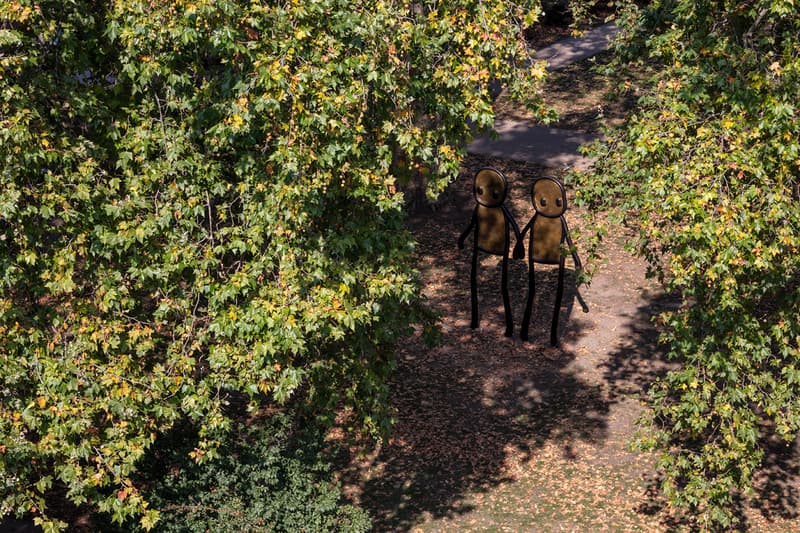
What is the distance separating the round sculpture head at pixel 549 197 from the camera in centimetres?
1320

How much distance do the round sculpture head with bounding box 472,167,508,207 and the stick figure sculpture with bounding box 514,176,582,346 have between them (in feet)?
1.49

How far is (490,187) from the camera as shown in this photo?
1385cm

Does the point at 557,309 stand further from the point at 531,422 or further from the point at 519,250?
the point at 531,422

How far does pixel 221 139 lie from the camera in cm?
796

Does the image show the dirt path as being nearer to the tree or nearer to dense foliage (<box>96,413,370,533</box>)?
dense foliage (<box>96,413,370,533</box>)

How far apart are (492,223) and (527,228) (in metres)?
0.72

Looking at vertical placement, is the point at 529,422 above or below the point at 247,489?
below

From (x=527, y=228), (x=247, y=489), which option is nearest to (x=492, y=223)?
(x=527, y=228)

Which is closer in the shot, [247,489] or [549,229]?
[247,489]

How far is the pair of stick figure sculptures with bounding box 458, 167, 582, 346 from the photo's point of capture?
13.4 metres

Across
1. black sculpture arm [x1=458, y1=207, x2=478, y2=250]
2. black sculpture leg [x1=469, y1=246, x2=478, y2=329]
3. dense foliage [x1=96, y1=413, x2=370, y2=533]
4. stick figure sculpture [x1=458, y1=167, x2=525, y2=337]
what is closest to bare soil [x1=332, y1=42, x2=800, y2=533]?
black sculpture leg [x1=469, y1=246, x2=478, y2=329]

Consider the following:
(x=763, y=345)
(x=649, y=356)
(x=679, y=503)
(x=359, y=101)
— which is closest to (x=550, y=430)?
(x=649, y=356)

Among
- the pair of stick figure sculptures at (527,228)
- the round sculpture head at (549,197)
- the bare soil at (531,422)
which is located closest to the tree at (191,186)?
the bare soil at (531,422)

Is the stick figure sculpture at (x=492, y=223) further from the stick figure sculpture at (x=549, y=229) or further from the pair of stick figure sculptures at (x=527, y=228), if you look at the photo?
the stick figure sculpture at (x=549, y=229)
